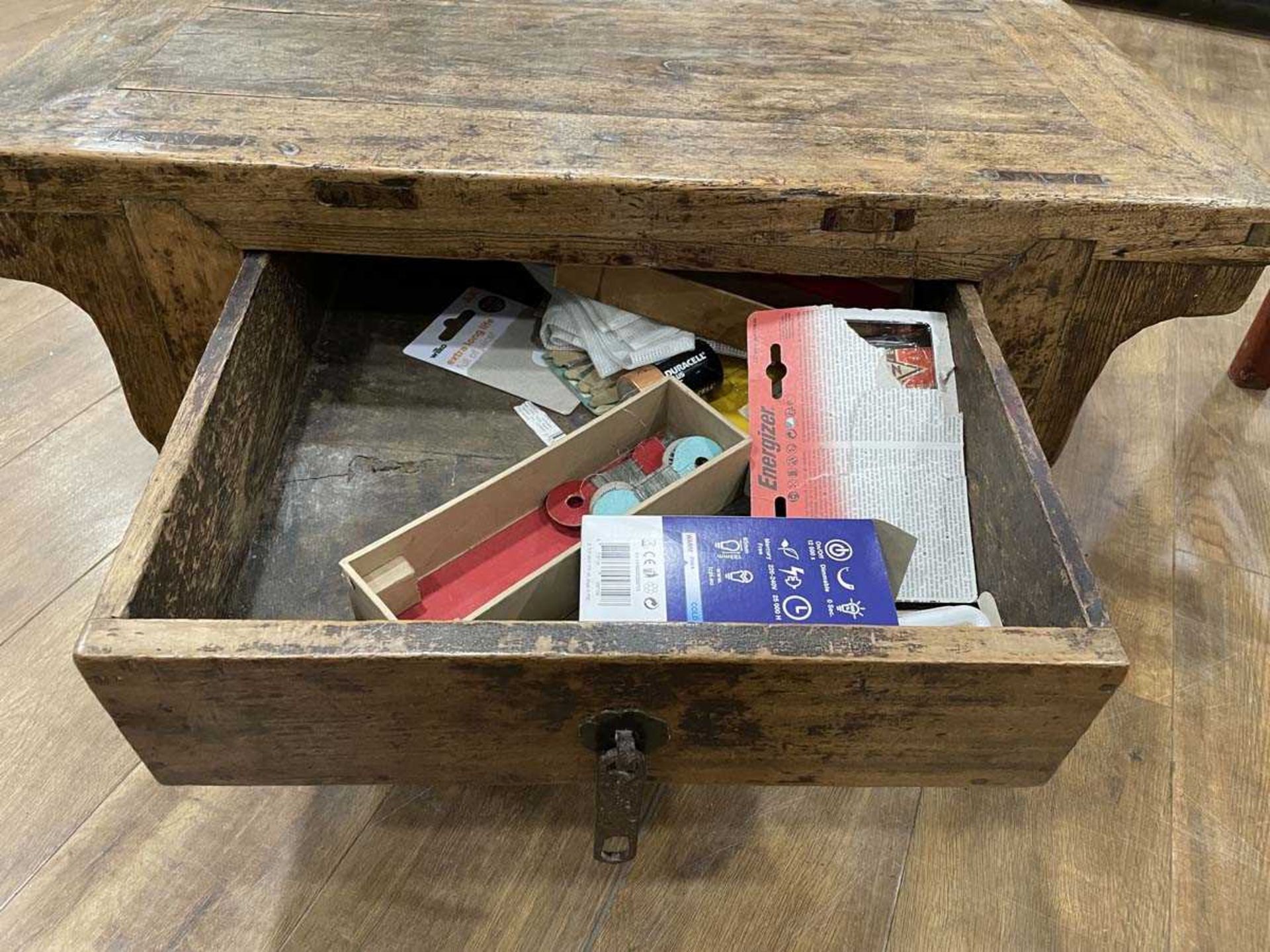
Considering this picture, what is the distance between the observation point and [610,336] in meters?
0.84

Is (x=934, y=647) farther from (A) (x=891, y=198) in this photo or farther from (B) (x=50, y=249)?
(B) (x=50, y=249)

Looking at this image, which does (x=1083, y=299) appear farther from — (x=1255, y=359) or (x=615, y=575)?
(x=1255, y=359)

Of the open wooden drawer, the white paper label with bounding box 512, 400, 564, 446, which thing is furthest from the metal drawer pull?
the white paper label with bounding box 512, 400, 564, 446

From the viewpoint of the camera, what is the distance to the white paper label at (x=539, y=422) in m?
0.82

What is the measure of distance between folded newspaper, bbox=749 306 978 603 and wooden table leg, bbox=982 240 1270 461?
0.07 metres

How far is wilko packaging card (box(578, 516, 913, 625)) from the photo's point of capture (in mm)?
562

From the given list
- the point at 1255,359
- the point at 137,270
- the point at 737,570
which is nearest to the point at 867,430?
the point at 737,570

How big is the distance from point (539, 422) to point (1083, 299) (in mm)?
453

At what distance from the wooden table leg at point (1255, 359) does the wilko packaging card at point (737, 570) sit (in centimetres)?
89

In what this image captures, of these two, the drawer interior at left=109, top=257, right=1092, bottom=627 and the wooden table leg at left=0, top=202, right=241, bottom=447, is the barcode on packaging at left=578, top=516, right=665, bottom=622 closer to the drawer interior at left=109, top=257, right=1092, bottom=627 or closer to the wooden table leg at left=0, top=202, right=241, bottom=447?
the drawer interior at left=109, top=257, right=1092, bottom=627

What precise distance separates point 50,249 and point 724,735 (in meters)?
0.63

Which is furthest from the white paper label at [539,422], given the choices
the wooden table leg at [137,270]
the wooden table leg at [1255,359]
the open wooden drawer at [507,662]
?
the wooden table leg at [1255,359]

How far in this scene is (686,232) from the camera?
708 mm

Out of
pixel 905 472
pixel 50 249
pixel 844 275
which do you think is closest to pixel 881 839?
pixel 905 472
